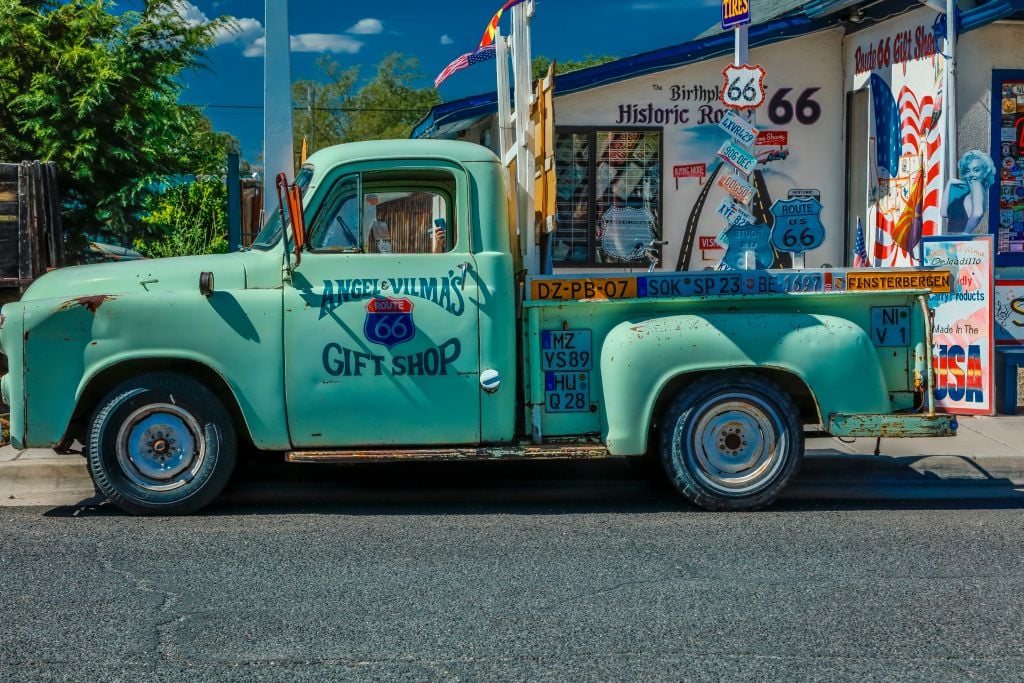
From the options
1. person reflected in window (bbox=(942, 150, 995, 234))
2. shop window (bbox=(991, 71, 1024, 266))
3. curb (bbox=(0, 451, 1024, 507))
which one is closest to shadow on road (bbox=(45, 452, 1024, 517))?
curb (bbox=(0, 451, 1024, 507))

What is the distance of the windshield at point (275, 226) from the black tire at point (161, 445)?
0.90m

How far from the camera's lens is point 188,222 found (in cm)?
1316

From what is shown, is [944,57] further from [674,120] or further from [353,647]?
[353,647]


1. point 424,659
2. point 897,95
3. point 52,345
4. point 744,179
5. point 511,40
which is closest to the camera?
point 424,659

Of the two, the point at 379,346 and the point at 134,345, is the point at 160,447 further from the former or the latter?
the point at 379,346

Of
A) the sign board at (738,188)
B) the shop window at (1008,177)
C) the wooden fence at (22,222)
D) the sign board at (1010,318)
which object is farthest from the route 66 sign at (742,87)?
the wooden fence at (22,222)

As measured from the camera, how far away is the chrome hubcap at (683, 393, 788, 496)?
675 cm

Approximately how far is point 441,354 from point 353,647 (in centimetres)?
235

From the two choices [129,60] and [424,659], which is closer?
[424,659]

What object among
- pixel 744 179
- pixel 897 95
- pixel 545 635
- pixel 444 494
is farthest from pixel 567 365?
pixel 897 95

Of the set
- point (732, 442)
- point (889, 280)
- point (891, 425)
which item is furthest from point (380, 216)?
point (891, 425)

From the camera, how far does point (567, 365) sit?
6.79 meters

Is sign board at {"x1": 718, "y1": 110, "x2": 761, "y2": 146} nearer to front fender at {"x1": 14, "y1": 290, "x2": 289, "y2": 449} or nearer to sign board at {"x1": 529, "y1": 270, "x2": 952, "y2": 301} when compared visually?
sign board at {"x1": 529, "y1": 270, "x2": 952, "y2": 301}

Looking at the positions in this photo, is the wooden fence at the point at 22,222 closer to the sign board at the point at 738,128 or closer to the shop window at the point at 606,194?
the sign board at the point at 738,128
